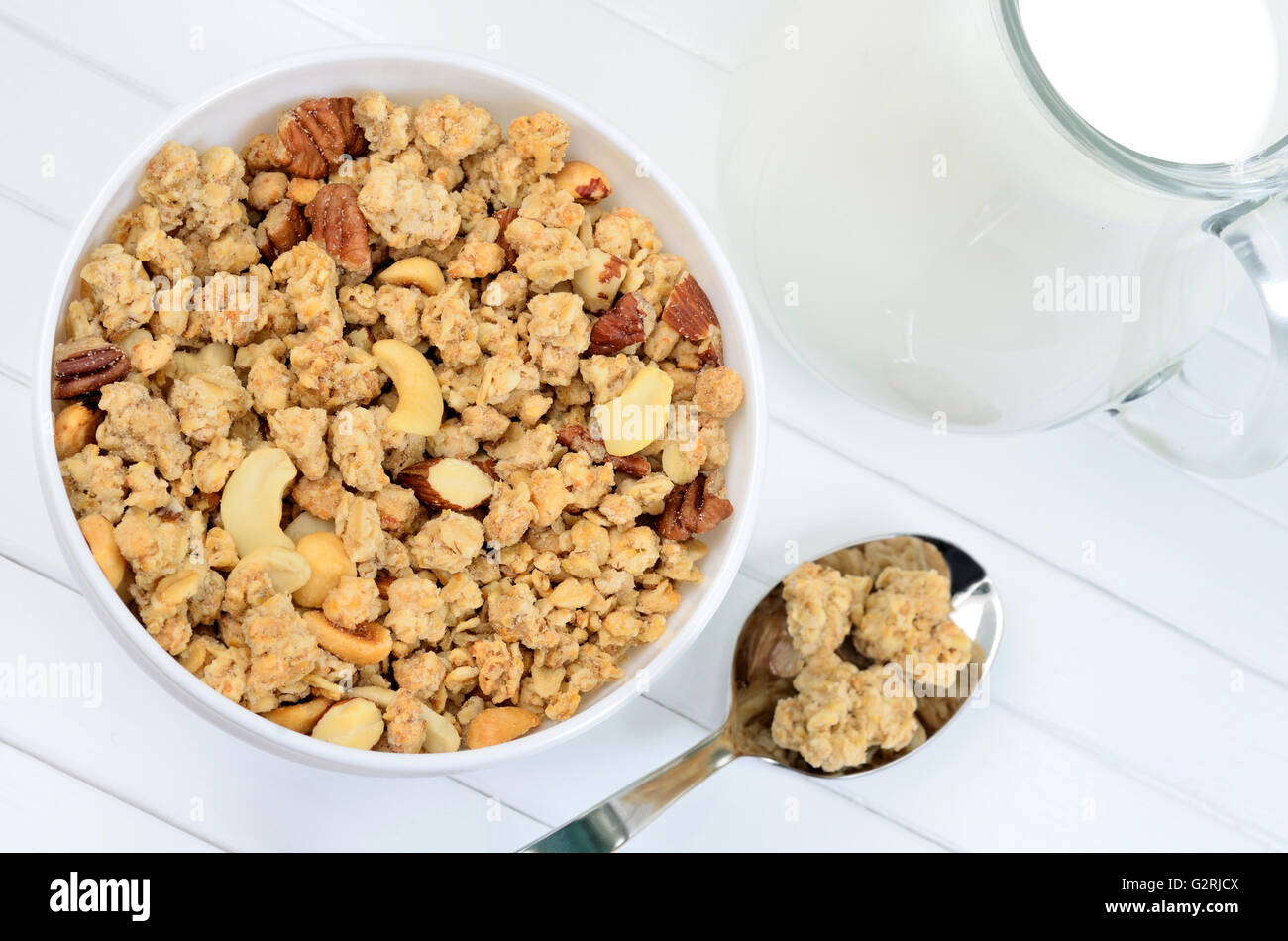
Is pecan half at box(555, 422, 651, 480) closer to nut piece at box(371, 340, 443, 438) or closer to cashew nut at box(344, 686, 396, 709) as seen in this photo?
nut piece at box(371, 340, 443, 438)

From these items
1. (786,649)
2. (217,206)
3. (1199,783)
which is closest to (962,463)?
(786,649)

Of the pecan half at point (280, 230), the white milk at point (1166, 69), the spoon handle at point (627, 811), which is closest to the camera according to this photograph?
the white milk at point (1166, 69)

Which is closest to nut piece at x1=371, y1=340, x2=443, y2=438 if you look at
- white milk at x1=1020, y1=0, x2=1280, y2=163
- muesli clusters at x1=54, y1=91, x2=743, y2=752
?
muesli clusters at x1=54, y1=91, x2=743, y2=752

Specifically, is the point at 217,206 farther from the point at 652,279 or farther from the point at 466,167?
the point at 652,279

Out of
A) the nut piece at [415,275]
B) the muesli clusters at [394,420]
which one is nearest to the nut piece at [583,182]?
the muesli clusters at [394,420]

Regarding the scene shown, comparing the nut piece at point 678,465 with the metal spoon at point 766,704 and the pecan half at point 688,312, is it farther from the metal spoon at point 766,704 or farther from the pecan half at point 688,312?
the metal spoon at point 766,704

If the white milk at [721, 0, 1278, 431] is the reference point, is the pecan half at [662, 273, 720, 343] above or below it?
below
